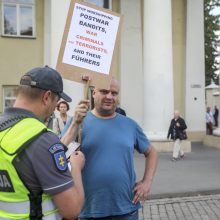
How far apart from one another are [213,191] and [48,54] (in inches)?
479

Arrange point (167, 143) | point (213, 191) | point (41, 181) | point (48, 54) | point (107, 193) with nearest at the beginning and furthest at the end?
point (41, 181), point (107, 193), point (213, 191), point (167, 143), point (48, 54)

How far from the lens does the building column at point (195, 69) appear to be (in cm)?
1991

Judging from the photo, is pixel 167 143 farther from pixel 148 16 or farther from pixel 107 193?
pixel 107 193

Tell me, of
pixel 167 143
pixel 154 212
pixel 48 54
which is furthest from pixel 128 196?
pixel 48 54

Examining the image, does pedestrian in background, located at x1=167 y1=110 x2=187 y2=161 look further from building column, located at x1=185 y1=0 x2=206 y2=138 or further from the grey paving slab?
building column, located at x1=185 y1=0 x2=206 y2=138

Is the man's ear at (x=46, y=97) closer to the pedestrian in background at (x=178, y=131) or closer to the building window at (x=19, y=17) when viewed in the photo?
the pedestrian in background at (x=178, y=131)

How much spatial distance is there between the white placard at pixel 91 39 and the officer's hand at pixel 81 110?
338 millimetres

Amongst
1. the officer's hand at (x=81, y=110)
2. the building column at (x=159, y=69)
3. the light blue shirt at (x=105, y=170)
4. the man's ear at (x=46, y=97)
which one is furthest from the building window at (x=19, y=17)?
the man's ear at (x=46, y=97)

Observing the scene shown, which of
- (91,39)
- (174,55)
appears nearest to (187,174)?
(91,39)

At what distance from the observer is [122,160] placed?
3416 millimetres

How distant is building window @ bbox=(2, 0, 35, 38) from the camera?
1917 cm

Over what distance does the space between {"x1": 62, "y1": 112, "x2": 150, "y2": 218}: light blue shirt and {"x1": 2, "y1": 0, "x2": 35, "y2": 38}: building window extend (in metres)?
16.5

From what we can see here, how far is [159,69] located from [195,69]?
15.2 ft

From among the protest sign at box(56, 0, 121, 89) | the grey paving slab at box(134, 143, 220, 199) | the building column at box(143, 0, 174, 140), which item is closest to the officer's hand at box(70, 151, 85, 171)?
the protest sign at box(56, 0, 121, 89)
